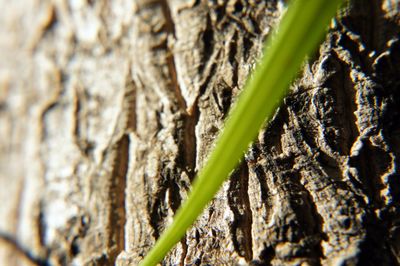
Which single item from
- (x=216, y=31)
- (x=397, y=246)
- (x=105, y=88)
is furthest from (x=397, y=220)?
(x=105, y=88)

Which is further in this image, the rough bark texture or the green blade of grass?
the rough bark texture

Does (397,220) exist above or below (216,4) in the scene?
below

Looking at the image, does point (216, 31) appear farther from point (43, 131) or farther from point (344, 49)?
point (43, 131)

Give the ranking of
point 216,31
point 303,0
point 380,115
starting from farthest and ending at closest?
1. point 216,31
2. point 380,115
3. point 303,0

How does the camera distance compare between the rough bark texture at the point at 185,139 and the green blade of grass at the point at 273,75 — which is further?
the rough bark texture at the point at 185,139

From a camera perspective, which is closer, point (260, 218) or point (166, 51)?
point (260, 218)

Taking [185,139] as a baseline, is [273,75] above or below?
above

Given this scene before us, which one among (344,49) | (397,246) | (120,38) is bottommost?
(397,246)

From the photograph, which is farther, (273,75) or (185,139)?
(185,139)
